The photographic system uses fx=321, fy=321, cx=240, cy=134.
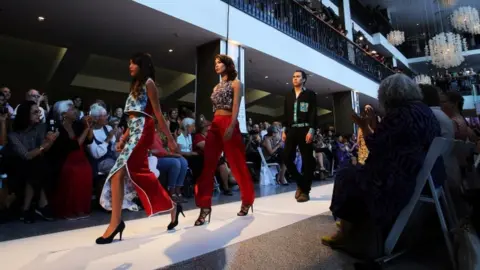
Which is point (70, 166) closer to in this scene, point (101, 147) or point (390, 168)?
point (101, 147)

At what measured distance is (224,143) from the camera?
8.86 ft

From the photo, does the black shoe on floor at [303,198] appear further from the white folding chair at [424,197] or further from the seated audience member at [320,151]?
the seated audience member at [320,151]

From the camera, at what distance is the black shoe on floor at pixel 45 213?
3008 millimetres

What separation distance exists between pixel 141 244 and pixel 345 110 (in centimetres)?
1163

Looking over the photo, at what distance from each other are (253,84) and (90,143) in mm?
8696

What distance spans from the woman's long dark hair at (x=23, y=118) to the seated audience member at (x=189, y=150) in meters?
2.02

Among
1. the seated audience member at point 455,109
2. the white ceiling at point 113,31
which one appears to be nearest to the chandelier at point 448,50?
the white ceiling at point 113,31

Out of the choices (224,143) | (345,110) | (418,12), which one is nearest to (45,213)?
(224,143)

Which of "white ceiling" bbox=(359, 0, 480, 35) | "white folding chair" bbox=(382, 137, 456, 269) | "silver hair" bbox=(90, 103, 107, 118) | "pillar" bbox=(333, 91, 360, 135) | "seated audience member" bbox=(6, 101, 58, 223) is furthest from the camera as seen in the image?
"white ceiling" bbox=(359, 0, 480, 35)

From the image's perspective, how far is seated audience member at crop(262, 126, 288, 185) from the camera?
21.0ft

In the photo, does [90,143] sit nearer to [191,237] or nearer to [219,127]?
[219,127]

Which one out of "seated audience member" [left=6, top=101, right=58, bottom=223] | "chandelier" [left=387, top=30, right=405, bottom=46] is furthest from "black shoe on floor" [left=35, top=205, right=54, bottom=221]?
"chandelier" [left=387, top=30, right=405, bottom=46]

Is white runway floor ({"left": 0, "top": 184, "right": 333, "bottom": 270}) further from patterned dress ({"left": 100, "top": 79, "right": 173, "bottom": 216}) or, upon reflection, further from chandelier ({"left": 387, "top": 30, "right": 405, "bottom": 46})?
chandelier ({"left": 387, "top": 30, "right": 405, "bottom": 46})

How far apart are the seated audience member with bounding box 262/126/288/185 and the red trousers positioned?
3593 millimetres
